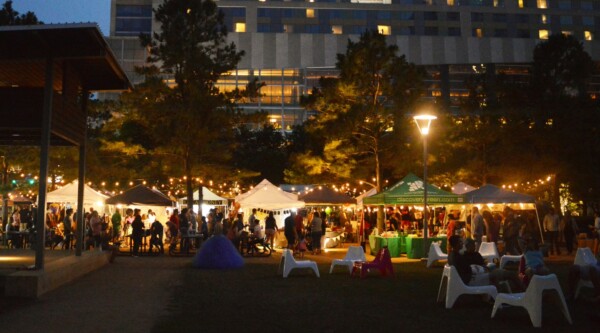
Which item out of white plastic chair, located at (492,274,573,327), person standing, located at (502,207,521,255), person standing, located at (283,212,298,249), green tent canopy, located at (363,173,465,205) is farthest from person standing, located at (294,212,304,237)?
white plastic chair, located at (492,274,573,327)

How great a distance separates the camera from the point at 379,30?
2527 inches

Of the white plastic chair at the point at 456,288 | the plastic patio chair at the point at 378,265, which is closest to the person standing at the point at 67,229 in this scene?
the plastic patio chair at the point at 378,265

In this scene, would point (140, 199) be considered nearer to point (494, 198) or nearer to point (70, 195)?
point (70, 195)

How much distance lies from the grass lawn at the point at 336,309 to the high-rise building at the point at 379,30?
46.5m

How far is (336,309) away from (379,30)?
5773cm

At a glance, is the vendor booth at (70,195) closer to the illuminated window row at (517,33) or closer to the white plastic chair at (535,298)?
the white plastic chair at (535,298)

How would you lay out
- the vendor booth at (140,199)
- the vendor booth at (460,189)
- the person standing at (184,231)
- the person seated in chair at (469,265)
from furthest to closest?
the vendor booth at (460,189)
the vendor booth at (140,199)
the person standing at (184,231)
the person seated in chair at (469,265)

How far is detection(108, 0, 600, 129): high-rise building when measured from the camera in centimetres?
6184

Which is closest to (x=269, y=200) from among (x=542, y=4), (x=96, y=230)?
(x=96, y=230)

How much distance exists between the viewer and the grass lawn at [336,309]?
25.7 feet

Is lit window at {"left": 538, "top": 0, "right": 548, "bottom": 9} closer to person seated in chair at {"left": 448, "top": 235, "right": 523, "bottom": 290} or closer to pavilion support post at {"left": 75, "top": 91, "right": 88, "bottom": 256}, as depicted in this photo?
pavilion support post at {"left": 75, "top": 91, "right": 88, "bottom": 256}

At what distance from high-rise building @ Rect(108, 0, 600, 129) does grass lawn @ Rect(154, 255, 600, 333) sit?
46506 millimetres

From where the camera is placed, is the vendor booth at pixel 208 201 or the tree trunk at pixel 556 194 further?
→ the tree trunk at pixel 556 194

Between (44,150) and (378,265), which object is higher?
(44,150)
